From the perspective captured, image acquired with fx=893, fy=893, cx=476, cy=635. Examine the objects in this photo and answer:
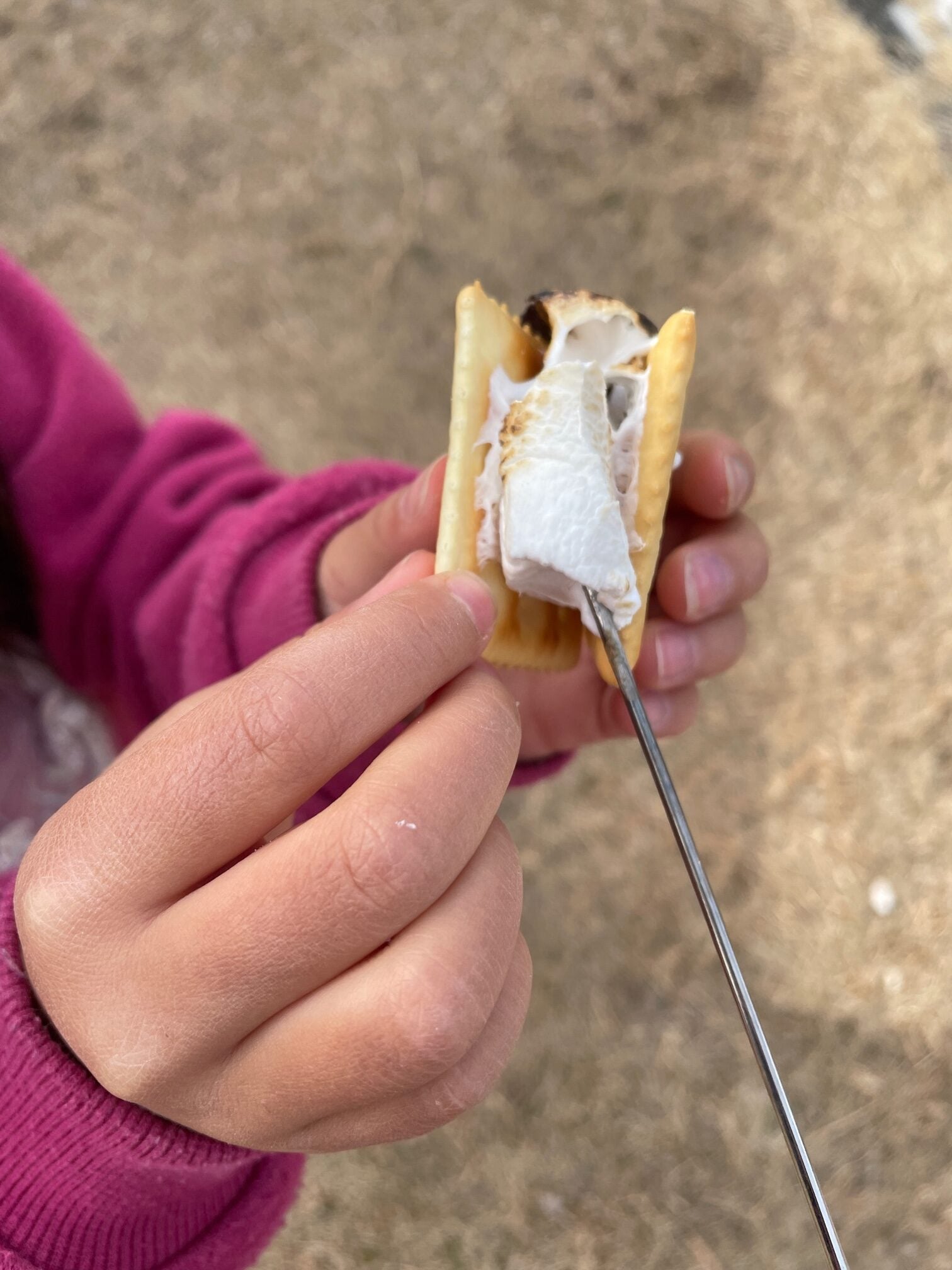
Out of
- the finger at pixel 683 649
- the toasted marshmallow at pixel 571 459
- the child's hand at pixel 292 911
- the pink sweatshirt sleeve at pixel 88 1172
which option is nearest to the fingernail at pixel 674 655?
the finger at pixel 683 649

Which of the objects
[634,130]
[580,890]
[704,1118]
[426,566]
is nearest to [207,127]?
[634,130]

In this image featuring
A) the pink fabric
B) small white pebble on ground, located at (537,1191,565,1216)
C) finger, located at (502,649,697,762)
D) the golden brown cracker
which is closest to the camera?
the golden brown cracker

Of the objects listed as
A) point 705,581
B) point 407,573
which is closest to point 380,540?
point 407,573

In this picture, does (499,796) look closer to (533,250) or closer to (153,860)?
(153,860)

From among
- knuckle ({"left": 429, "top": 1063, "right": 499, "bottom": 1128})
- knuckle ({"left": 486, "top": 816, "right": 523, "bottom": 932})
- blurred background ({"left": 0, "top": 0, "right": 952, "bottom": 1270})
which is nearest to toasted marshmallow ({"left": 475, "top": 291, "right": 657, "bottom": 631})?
knuckle ({"left": 486, "top": 816, "right": 523, "bottom": 932})

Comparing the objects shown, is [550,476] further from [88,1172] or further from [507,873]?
[88,1172]

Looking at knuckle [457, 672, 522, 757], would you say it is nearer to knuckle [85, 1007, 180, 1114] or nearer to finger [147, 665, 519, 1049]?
finger [147, 665, 519, 1049]
